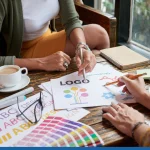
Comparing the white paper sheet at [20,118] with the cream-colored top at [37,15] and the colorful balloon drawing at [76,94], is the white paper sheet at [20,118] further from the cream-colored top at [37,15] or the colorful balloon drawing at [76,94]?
the cream-colored top at [37,15]

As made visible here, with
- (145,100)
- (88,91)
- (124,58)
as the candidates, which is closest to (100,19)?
(124,58)

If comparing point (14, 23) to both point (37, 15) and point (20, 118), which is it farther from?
point (20, 118)

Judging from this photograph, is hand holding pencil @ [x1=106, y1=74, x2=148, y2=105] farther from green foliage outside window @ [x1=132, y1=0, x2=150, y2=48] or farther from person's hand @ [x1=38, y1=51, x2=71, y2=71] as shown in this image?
green foliage outside window @ [x1=132, y1=0, x2=150, y2=48]

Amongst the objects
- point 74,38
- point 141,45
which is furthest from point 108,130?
point 141,45

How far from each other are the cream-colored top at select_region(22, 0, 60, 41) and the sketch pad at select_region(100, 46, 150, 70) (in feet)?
1.22

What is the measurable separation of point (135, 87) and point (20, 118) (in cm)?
39

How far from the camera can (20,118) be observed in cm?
89

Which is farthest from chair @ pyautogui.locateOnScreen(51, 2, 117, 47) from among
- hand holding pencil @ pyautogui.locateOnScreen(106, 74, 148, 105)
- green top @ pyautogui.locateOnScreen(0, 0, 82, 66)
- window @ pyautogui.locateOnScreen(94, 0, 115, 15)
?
hand holding pencil @ pyautogui.locateOnScreen(106, 74, 148, 105)

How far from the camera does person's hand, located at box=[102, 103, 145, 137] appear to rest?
0.82 m

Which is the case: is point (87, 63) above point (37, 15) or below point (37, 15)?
below

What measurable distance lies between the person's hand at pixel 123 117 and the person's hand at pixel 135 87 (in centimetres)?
7

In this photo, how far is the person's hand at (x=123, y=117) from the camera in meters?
0.82

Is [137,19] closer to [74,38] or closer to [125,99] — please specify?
[74,38]

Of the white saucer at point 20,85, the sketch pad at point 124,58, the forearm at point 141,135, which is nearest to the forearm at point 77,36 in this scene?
the sketch pad at point 124,58
